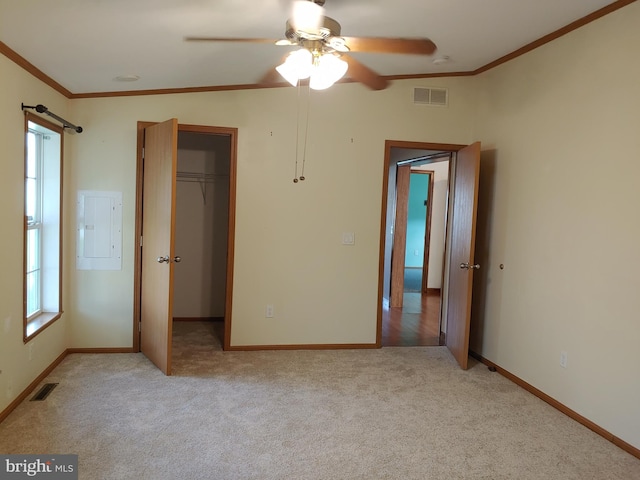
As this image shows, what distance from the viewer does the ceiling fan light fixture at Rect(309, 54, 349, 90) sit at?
2.10 meters

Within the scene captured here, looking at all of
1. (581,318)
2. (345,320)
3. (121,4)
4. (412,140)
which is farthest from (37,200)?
(581,318)

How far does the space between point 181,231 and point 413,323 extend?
9.54ft

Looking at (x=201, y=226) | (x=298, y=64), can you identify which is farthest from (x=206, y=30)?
(x=201, y=226)

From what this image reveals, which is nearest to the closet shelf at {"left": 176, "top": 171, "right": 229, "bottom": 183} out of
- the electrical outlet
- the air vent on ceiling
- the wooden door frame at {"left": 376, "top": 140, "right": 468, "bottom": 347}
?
the wooden door frame at {"left": 376, "top": 140, "right": 468, "bottom": 347}

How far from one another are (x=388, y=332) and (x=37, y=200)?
11.5ft

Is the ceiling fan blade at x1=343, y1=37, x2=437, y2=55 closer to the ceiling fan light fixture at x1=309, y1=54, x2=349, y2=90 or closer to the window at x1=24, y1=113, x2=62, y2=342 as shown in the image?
the ceiling fan light fixture at x1=309, y1=54, x2=349, y2=90

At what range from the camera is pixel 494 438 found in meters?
2.68

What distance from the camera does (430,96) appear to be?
165 inches

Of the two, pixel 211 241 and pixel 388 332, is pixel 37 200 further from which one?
pixel 388 332

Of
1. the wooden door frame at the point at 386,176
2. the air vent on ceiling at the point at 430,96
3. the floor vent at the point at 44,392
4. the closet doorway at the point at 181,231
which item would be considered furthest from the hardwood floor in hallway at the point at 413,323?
the floor vent at the point at 44,392

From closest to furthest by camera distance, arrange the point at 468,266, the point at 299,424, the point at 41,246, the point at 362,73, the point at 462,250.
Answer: the point at 362,73 < the point at 299,424 < the point at 41,246 < the point at 468,266 < the point at 462,250

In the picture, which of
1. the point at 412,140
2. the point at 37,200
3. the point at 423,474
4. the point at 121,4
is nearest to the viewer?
the point at 121,4

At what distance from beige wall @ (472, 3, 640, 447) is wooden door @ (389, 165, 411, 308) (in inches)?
77.4

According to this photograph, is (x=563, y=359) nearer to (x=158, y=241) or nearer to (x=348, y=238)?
(x=348, y=238)
